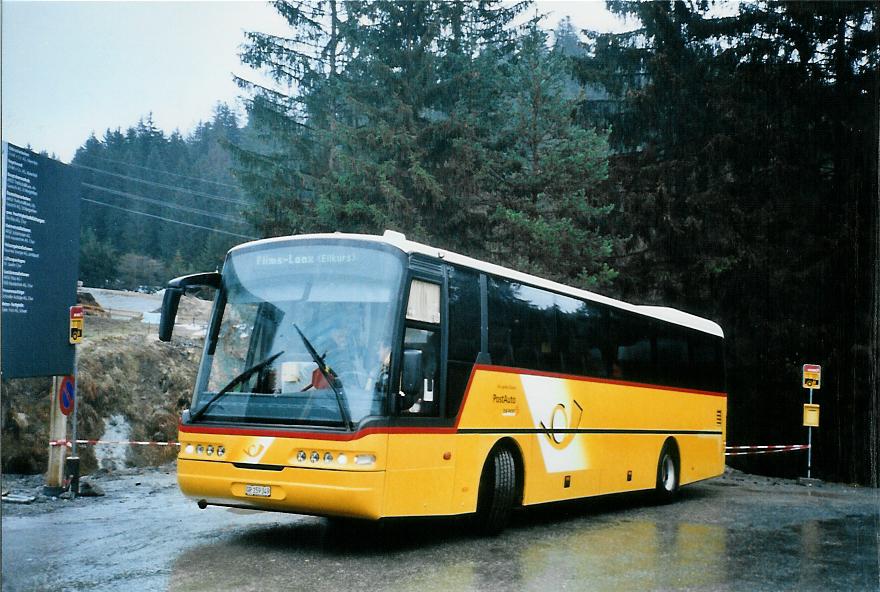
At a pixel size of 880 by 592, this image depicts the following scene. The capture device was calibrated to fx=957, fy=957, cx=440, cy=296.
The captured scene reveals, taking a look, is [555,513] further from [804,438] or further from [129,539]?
[804,438]

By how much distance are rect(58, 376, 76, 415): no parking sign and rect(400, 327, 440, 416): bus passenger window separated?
22.6 ft

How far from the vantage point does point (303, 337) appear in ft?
31.3

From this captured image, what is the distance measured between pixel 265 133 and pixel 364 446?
24.5 m

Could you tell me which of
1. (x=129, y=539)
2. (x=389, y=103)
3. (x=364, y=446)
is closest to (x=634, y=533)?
(x=364, y=446)

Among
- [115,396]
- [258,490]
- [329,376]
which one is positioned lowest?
[258,490]

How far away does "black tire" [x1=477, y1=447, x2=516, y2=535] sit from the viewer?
433 inches

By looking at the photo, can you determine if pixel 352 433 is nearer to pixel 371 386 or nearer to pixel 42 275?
pixel 371 386

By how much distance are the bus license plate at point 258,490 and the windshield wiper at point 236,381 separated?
938 millimetres

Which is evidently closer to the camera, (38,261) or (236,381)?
(236,381)

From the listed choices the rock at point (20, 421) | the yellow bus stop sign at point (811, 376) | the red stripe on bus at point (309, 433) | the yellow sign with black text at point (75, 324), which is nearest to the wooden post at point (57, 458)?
the yellow sign with black text at point (75, 324)

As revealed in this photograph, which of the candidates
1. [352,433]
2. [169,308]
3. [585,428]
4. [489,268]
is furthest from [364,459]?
[585,428]

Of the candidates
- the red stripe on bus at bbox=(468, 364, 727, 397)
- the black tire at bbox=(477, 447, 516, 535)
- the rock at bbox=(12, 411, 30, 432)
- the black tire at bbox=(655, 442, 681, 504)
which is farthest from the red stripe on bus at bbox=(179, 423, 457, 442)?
the rock at bbox=(12, 411, 30, 432)

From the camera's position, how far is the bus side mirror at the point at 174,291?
10.2 m

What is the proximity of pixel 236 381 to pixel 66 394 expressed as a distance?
19.5 ft
